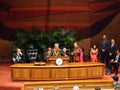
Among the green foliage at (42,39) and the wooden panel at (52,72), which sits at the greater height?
the green foliage at (42,39)

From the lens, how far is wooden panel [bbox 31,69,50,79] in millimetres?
12790

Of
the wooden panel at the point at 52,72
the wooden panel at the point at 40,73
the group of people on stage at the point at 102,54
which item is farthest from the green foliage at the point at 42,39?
the wooden panel at the point at 40,73

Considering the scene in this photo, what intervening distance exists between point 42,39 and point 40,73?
12.2ft

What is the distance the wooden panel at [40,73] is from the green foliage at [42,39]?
10.8ft

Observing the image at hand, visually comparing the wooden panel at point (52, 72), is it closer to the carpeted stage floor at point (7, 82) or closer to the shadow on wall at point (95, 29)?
the carpeted stage floor at point (7, 82)

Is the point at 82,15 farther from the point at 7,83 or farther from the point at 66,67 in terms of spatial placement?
the point at 7,83

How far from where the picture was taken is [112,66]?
47.0 feet

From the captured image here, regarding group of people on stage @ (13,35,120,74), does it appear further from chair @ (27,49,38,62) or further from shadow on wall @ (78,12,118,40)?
shadow on wall @ (78,12,118,40)

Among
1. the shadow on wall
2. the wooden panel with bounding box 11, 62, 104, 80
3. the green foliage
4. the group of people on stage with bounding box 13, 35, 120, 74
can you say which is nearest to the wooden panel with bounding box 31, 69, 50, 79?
the wooden panel with bounding box 11, 62, 104, 80

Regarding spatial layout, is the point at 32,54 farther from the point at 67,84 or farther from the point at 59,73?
the point at 67,84

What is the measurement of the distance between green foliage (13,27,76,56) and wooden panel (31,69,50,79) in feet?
10.8

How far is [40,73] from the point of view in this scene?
42.1ft

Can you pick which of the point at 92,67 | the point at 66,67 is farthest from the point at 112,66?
the point at 66,67

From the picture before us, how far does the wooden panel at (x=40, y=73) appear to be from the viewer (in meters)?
12.8
